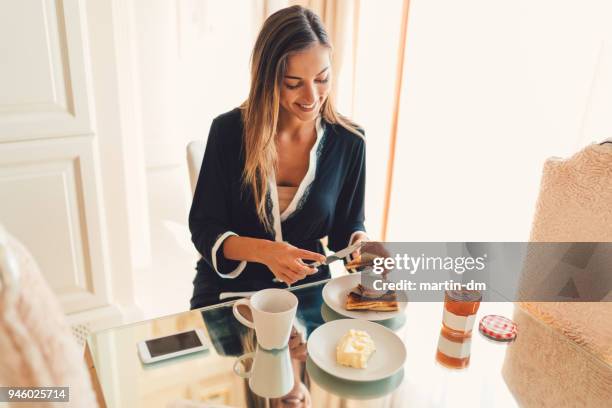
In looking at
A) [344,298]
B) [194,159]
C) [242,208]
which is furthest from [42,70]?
[344,298]

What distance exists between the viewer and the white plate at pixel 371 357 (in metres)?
0.95

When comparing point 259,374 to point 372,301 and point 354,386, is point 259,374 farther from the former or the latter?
point 372,301

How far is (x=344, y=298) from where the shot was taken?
1223 mm

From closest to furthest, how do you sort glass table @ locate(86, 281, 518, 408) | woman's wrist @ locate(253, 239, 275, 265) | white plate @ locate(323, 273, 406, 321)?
glass table @ locate(86, 281, 518, 408) → white plate @ locate(323, 273, 406, 321) → woman's wrist @ locate(253, 239, 275, 265)

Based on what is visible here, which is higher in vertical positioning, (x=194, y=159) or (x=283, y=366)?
(x=194, y=159)

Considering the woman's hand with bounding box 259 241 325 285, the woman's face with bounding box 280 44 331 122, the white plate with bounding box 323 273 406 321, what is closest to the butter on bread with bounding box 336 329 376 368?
the white plate with bounding box 323 273 406 321

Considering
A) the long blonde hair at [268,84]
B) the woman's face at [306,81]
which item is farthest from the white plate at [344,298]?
the woman's face at [306,81]

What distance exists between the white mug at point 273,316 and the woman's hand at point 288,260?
0.75ft

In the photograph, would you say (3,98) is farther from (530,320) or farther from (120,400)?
(530,320)

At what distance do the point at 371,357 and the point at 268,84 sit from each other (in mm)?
786

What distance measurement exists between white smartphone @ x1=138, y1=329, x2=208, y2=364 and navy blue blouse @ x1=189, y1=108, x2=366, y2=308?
0.38 meters

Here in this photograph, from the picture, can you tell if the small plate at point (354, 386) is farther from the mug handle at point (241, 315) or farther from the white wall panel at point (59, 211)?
the white wall panel at point (59, 211)

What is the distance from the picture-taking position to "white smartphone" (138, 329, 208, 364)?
3.32 feet

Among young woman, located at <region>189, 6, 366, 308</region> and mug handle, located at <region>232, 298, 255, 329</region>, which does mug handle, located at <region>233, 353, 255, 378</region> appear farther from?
young woman, located at <region>189, 6, 366, 308</region>
